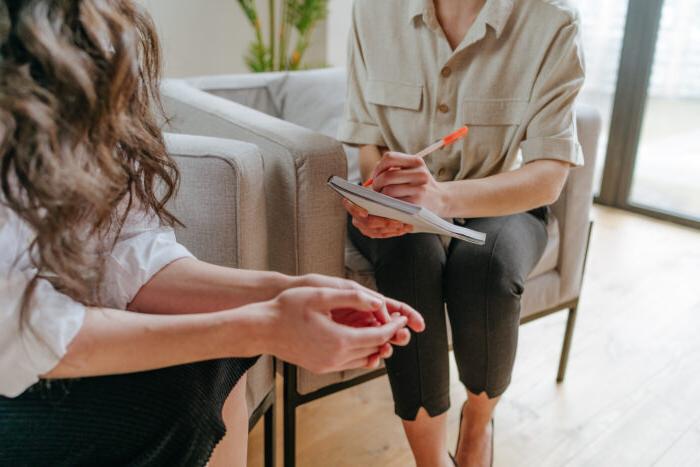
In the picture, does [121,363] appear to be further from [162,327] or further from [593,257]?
[593,257]

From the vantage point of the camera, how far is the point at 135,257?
0.85m

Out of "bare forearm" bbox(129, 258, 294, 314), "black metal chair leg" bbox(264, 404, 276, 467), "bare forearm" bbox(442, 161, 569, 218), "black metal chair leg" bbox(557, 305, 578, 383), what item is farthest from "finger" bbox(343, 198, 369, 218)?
"black metal chair leg" bbox(557, 305, 578, 383)

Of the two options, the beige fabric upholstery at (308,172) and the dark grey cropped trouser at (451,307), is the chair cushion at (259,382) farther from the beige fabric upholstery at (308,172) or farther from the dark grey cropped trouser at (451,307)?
the dark grey cropped trouser at (451,307)

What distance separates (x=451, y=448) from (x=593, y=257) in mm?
1207

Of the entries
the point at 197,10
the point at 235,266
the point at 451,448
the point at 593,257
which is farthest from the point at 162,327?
the point at 197,10

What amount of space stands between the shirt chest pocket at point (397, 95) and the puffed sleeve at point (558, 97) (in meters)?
0.22

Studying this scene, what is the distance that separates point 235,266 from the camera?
1.03 m

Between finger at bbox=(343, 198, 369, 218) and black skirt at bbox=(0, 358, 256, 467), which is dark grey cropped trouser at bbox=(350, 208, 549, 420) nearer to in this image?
finger at bbox=(343, 198, 369, 218)

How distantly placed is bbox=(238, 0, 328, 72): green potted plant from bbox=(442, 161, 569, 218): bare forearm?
1.90 m

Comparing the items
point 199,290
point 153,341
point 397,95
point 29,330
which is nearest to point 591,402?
point 397,95

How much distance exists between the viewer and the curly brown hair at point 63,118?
61cm

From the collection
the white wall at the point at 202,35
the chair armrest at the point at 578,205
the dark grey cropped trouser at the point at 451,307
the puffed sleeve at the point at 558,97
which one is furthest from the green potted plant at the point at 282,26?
the dark grey cropped trouser at the point at 451,307

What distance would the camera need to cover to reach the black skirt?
69 cm

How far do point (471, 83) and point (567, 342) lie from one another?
70cm
